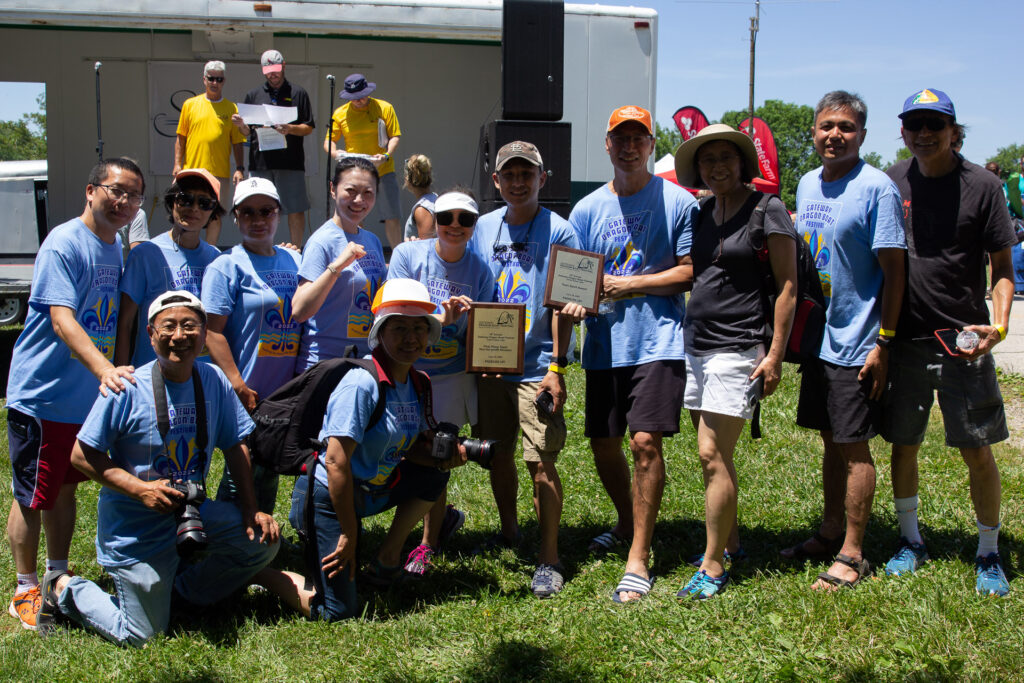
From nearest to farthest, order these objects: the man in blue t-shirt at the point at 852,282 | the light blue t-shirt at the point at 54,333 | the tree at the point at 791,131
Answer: the light blue t-shirt at the point at 54,333 → the man in blue t-shirt at the point at 852,282 → the tree at the point at 791,131

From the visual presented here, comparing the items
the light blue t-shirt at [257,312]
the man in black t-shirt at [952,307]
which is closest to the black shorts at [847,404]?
the man in black t-shirt at [952,307]

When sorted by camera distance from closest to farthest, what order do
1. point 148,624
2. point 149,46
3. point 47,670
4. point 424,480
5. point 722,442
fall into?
point 47,670 → point 148,624 → point 722,442 → point 424,480 → point 149,46

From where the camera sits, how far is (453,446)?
12.9 ft

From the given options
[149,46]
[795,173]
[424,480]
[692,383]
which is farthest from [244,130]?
[795,173]

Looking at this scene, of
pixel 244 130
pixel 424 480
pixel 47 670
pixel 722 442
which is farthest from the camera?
pixel 244 130

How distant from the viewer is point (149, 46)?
35.8 feet

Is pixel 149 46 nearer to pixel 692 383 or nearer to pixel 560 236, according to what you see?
pixel 560 236

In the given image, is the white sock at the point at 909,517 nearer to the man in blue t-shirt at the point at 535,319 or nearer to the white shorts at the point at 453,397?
the man in blue t-shirt at the point at 535,319

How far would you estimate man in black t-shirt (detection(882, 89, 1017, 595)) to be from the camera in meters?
3.81

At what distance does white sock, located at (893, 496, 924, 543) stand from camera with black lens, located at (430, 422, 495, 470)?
78.6 inches

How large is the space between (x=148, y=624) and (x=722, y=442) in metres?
2.54

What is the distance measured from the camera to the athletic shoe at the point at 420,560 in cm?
430

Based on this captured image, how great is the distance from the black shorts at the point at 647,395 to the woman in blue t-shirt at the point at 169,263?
204 cm

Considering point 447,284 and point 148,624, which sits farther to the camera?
point 447,284
